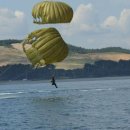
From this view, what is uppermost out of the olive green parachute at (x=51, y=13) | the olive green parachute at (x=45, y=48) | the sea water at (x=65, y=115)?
the olive green parachute at (x=51, y=13)

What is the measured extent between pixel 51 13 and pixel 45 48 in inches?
188

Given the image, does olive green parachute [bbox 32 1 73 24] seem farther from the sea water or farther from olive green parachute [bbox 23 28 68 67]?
the sea water

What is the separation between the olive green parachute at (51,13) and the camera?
70562mm

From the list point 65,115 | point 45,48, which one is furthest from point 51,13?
point 65,115

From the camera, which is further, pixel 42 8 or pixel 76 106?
pixel 76 106

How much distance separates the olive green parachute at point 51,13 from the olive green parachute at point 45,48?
11.0 ft

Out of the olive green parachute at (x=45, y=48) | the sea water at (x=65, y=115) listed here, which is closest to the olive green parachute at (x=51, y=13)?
the olive green parachute at (x=45, y=48)

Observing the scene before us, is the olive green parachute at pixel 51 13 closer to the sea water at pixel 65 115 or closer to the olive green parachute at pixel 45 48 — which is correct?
the olive green parachute at pixel 45 48

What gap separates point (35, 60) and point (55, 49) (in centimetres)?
265

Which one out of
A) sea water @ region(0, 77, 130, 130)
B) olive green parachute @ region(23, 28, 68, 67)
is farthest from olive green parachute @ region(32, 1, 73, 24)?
sea water @ region(0, 77, 130, 130)

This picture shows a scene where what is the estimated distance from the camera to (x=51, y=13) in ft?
232

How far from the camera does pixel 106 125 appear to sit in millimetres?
58812

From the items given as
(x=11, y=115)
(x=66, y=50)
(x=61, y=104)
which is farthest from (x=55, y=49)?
(x=61, y=104)

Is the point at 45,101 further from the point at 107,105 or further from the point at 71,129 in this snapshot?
the point at 71,129
